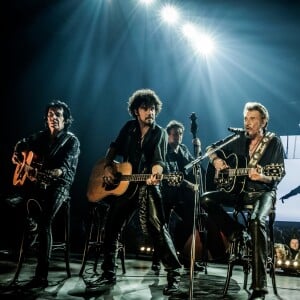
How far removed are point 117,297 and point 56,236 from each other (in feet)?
18.4

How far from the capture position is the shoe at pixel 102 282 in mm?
4547

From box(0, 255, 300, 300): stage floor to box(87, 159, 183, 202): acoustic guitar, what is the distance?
3.78 ft

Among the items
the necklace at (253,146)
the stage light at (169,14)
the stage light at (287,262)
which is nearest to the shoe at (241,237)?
the necklace at (253,146)

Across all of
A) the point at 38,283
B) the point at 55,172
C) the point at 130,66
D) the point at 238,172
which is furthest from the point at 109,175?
the point at 130,66

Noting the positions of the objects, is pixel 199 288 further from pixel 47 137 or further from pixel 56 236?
pixel 56 236

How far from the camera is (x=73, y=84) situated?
10.8 meters

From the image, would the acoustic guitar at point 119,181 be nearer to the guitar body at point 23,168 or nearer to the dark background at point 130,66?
the guitar body at point 23,168

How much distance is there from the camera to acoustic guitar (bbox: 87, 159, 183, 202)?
467 centimetres

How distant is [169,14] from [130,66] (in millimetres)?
1971

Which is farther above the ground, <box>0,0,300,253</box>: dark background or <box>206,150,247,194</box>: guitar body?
<box>0,0,300,253</box>: dark background

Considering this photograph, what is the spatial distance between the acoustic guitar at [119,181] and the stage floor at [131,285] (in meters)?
1.15

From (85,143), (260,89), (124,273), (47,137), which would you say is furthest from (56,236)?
(260,89)

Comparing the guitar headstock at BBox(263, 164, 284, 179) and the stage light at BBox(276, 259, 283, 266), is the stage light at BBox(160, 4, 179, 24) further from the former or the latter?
the guitar headstock at BBox(263, 164, 284, 179)

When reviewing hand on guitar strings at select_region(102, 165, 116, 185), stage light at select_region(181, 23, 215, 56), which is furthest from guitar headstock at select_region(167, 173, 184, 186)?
stage light at select_region(181, 23, 215, 56)
